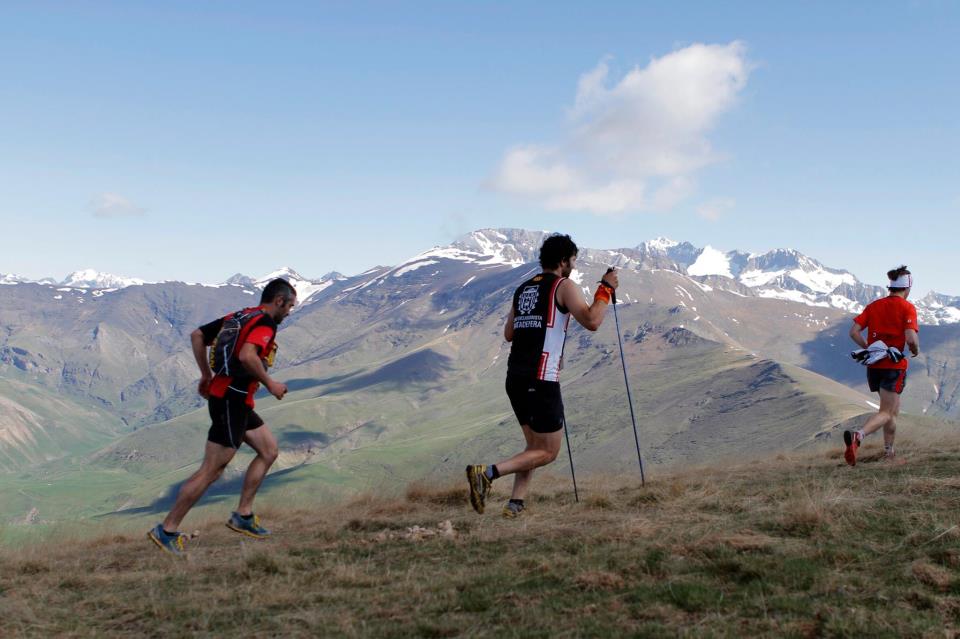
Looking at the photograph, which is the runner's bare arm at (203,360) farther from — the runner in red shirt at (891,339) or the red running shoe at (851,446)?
the runner in red shirt at (891,339)

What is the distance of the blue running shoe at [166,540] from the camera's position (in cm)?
947

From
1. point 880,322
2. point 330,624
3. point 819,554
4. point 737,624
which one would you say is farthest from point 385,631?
point 880,322

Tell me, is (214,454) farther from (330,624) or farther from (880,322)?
(880,322)

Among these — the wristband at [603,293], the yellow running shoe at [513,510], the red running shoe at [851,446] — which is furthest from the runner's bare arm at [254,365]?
the red running shoe at [851,446]

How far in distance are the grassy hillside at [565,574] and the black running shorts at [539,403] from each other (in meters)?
1.20

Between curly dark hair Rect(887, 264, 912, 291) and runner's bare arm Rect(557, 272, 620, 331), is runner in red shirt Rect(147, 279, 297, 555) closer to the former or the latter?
runner's bare arm Rect(557, 272, 620, 331)

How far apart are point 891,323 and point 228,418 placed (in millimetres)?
10897

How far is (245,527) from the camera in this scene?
10484 mm

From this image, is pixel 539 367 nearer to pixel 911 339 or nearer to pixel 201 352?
pixel 201 352

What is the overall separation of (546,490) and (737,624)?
25.7 ft

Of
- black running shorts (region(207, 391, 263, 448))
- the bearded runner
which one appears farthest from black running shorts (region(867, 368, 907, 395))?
black running shorts (region(207, 391, 263, 448))

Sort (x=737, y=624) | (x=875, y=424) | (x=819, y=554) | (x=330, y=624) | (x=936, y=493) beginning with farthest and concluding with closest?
(x=875, y=424) < (x=936, y=493) < (x=819, y=554) < (x=330, y=624) < (x=737, y=624)

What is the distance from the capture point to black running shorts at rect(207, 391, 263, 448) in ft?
31.3

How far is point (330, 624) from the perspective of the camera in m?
5.86
